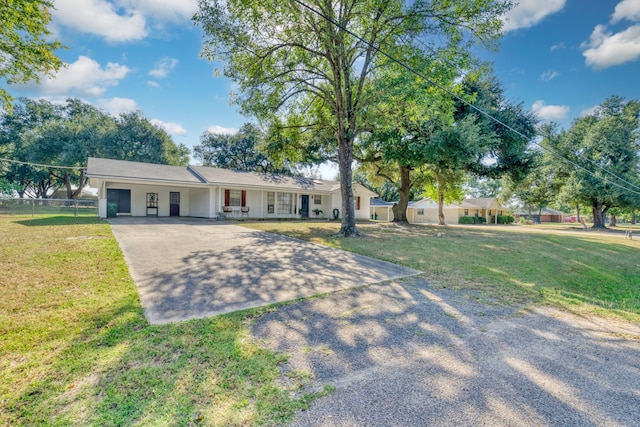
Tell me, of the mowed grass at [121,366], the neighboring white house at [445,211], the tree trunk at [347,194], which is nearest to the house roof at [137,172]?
the tree trunk at [347,194]

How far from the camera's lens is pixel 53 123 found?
2916 cm

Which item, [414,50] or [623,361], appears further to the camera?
[414,50]

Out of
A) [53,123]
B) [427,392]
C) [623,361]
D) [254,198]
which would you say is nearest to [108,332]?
[427,392]

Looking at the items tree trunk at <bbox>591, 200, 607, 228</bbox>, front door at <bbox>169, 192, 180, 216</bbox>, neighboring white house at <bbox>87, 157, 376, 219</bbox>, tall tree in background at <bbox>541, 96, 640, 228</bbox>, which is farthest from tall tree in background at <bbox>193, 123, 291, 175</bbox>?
tree trunk at <bbox>591, 200, 607, 228</bbox>

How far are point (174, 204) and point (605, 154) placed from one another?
35770mm

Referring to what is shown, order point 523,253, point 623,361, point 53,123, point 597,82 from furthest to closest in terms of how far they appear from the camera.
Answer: point 53,123 < point 597,82 < point 523,253 < point 623,361

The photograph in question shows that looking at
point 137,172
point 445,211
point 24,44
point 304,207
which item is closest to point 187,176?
point 137,172

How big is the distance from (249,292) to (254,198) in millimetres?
15914

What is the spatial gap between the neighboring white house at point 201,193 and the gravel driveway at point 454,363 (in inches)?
599

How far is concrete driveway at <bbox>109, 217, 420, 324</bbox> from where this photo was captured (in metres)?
4.14

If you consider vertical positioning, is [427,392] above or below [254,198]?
below

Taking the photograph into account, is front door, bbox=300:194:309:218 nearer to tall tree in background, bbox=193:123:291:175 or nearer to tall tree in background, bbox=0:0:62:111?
tall tree in background, bbox=193:123:291:175

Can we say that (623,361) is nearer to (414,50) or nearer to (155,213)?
(414,50)

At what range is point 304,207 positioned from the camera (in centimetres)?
2231
